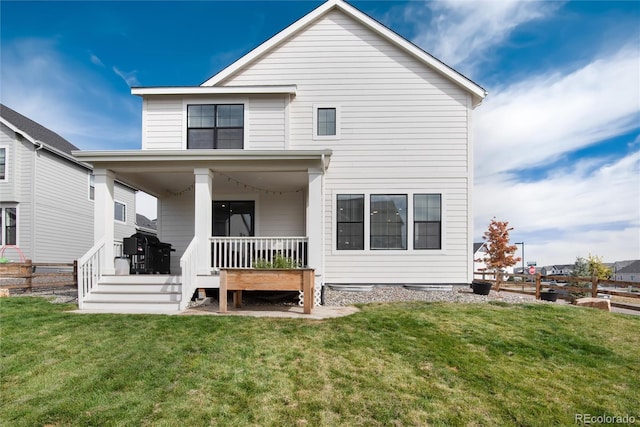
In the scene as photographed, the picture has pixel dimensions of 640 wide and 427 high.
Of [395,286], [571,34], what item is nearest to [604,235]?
[571,34]

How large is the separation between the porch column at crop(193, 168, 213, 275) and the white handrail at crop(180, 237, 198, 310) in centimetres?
15

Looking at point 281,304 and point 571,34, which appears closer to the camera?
point 281,304

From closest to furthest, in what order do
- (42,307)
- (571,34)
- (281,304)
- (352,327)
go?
1. (352,327)
2. (42,307)
3. (281,304)
4. (571,34)

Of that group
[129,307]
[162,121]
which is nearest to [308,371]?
[129,307]

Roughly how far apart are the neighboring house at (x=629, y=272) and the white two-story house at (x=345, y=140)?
64.1 meters

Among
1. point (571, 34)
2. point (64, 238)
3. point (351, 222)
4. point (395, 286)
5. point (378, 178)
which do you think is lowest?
point (395, 286)

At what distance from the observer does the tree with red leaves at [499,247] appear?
3020 cm

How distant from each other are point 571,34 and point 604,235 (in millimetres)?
18333

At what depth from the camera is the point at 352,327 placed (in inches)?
207

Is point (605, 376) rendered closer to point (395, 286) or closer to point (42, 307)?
point (395, 286)

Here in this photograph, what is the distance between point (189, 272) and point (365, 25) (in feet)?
28.1

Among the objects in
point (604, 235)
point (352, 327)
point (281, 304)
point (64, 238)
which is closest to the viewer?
point (352, 327)

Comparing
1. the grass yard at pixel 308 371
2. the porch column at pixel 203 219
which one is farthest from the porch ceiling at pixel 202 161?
the grass yard at pixel 308 371

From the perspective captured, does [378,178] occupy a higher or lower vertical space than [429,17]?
lower
